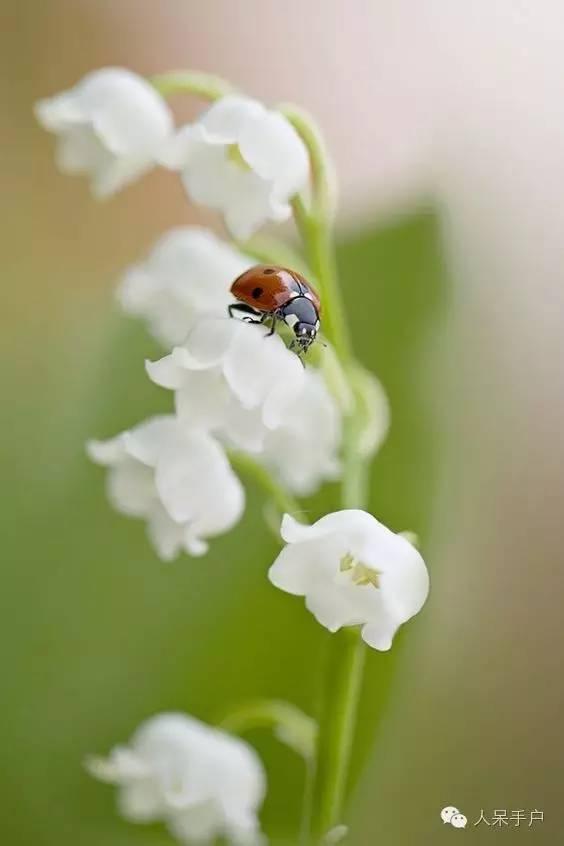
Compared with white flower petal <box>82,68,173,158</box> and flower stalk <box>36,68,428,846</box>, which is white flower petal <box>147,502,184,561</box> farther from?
white flower petal <box>82,68,173,158</box>

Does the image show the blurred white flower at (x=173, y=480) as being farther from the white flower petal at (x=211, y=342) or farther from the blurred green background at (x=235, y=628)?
the blurred green background at (x=235, y=628)

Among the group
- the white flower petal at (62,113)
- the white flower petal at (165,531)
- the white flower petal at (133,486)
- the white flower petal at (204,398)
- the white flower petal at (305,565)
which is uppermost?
the white flower petal at (62,113)

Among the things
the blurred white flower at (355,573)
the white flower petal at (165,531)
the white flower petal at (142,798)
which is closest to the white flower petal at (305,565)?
the blurred white flower at (355,573)

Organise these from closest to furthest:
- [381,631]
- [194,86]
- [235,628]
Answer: [381,631] < [194,86] < [235,628]

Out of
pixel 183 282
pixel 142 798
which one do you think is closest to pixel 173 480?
pixel 183 282

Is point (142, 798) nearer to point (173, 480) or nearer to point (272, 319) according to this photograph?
point (173, 480)

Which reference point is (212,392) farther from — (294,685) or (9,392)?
(9,392)
